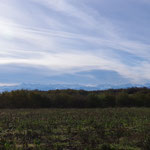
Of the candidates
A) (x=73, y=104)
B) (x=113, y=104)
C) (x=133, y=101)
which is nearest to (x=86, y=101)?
(x=73, y=104)

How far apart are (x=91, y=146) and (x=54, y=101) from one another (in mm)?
37986

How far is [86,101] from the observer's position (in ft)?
161

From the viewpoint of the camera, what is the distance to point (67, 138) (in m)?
12.7

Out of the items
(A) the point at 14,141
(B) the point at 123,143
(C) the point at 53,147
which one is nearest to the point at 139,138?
(B) the point at 123,143

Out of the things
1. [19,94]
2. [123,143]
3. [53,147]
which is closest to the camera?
[53,147]

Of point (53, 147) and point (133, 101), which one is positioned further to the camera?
point (133, 101)

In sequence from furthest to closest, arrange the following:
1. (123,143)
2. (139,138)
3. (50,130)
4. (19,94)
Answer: (19,94), (50,130), (139,138), (123,143)

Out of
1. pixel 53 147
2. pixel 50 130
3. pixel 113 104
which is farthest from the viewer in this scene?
pixel 113 104

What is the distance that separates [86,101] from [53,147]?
38.6 m

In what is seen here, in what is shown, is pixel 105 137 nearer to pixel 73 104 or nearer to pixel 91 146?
pixel 91 146

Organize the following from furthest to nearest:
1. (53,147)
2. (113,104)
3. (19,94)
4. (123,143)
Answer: (113,104) < (19,94) < (123,143) < (53,147)

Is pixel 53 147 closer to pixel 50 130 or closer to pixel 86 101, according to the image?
pixel 50 130

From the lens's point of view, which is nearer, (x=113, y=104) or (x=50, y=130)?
(x=50, y=130)

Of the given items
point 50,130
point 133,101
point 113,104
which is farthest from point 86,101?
point 50,130
